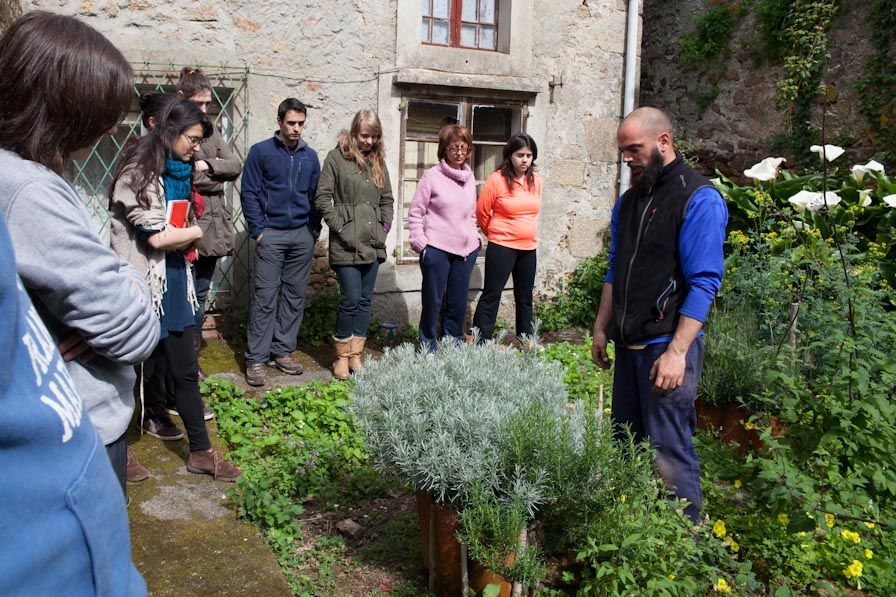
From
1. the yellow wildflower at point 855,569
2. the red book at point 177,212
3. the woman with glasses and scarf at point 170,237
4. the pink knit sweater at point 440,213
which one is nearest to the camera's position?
the yellow wildflower at point 855,569

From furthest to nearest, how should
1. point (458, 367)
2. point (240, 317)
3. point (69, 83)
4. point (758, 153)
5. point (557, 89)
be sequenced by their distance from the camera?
point (758, 153) < point (557, 89) < point (240, 317) < point (458, 367) < point (69, 83)

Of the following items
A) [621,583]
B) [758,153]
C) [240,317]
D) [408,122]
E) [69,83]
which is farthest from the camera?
[758,153]

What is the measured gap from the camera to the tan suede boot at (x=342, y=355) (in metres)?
5.95

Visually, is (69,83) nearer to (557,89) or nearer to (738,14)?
(557,89)

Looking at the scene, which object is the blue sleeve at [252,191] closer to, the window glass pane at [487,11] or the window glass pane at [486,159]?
the window glass pane at [486,159]

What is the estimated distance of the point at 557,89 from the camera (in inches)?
307

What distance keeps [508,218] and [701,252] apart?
347 centimetres

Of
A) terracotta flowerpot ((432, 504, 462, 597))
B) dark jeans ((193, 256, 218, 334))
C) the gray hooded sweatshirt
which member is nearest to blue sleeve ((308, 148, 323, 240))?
dark jeans ((193, 256, 218, 334))

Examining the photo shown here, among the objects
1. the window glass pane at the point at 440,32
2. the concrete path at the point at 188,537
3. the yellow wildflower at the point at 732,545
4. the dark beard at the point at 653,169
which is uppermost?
the window glass pane at the point at 440,32

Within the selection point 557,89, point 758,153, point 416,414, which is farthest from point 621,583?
point 758,153

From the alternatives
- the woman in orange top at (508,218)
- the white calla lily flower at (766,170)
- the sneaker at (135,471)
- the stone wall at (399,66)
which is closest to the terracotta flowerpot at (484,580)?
the sneaker at (135,471)

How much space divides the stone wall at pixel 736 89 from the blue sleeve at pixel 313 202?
6.07 m

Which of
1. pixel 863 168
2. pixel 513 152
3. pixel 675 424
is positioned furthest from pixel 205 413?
pixel 863 168

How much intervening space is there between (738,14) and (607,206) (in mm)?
3730
